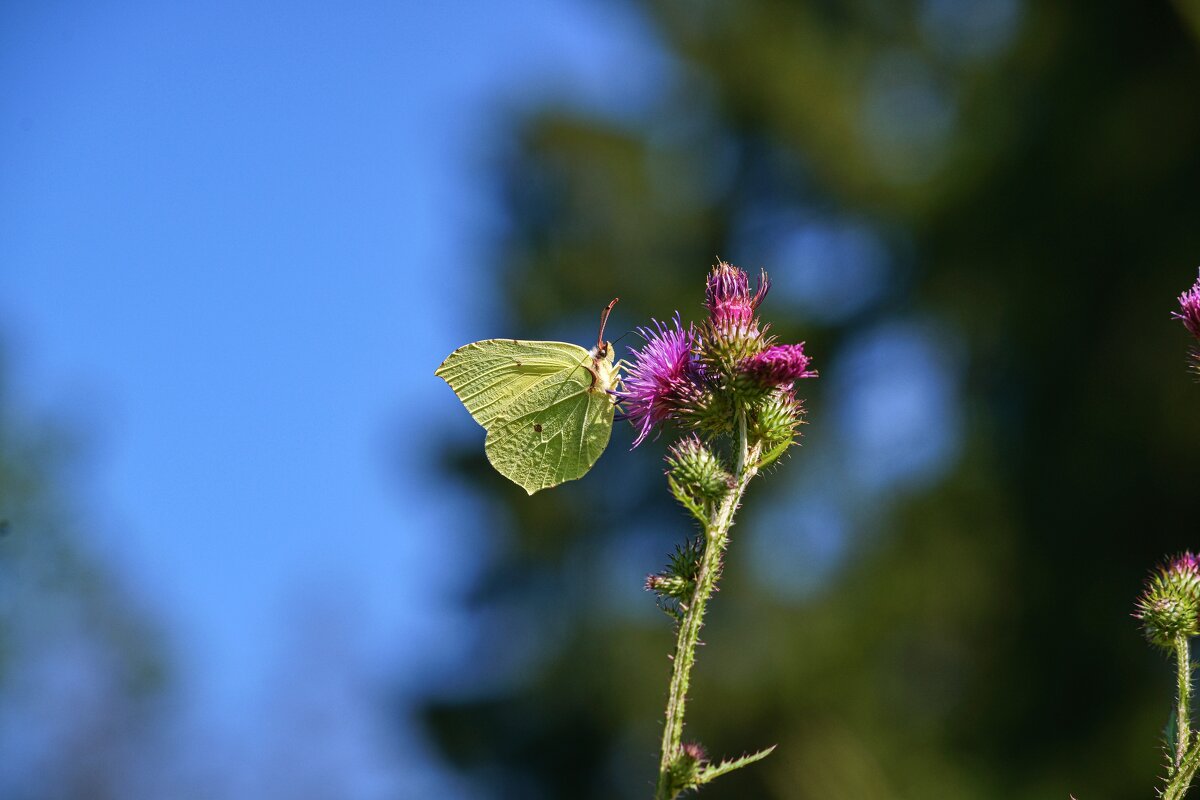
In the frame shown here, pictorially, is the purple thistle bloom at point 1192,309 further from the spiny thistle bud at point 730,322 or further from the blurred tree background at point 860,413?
the blurred tree background at point 860,413

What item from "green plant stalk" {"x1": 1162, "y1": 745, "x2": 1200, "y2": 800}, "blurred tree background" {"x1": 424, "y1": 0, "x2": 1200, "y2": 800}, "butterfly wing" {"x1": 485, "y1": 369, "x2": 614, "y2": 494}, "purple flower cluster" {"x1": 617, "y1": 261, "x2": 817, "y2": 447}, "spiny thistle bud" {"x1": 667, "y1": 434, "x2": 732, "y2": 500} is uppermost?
"blurred tree background" {"x1": 424, "y1": 0, "x2": 1200, "y2": 800}

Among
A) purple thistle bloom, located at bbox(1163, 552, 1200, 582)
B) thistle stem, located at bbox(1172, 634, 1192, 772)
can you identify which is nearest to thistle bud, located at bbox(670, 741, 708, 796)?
thistle stem, located at bbox(1172, 634, 1192, 772)

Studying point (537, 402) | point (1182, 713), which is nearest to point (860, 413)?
point (537, 402)

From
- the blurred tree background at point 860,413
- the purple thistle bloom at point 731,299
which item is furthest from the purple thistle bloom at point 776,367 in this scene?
the blurred tree background at point 860,413

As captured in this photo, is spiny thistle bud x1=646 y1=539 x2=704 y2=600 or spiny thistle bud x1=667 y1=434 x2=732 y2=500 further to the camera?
spiny thistle bud x1=667 y1=434 x2=732 y2=500

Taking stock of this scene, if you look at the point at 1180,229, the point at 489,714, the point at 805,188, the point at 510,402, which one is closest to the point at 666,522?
the point at 489,714

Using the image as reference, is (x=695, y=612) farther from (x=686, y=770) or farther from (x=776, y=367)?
(x=776, y=367)

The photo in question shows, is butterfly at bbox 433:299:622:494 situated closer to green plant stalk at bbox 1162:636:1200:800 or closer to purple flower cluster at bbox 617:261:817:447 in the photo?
purple flower cluster at bbox 617:261:817:447
